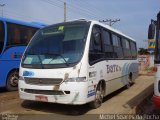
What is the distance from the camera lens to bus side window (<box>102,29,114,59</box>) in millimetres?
9312

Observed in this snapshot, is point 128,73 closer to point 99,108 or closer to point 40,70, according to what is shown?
point 99,108

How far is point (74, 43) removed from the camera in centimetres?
786

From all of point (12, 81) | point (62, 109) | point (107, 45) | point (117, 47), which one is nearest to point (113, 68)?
point (107, 45)

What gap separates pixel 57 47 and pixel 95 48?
1.12m

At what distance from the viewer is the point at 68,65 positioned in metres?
7.41

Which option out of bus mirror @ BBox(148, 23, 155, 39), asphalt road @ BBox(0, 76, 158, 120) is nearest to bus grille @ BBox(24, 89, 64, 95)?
asphalt road @ BBox(0, 76, 158, 120)

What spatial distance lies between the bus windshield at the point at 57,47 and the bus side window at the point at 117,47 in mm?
2669

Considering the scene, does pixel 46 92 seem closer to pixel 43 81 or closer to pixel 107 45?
pixel 43 81

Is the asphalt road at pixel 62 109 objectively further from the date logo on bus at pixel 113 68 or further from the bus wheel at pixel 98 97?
the date logo on bus at pixel 113 68

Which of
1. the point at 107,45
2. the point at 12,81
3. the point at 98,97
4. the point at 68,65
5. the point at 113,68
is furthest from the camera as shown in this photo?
the point at 12,81

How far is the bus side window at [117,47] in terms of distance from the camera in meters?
10.7

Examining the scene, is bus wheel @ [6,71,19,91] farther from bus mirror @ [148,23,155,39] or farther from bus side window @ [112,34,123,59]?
bus mirror @ [148,23,155,39]

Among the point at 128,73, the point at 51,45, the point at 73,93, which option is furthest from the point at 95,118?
the point at 128,73

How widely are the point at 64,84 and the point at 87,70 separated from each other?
725mm
